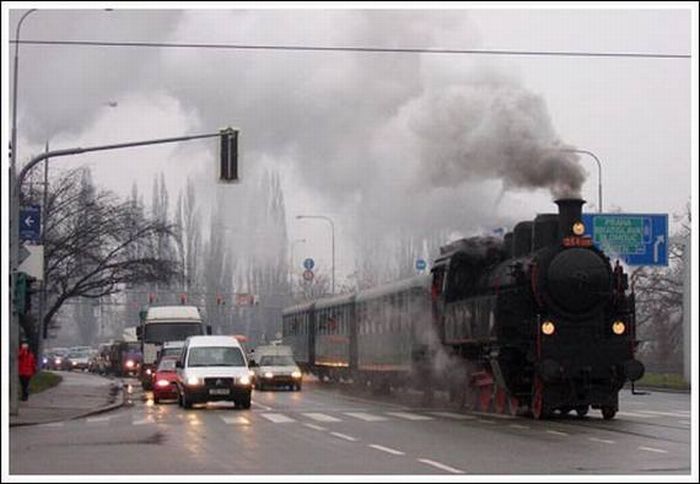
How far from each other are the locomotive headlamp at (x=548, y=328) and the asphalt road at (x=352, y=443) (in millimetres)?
1762

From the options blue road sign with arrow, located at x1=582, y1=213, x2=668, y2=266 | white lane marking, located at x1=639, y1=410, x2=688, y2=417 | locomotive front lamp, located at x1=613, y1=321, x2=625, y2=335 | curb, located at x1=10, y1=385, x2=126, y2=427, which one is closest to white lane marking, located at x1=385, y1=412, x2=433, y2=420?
locomotive front lamp, located at x1=613, y1=321, x2=625, y2=335

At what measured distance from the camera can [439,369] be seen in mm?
32000

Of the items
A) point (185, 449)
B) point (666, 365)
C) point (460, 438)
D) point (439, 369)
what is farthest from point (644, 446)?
point (666, 365)

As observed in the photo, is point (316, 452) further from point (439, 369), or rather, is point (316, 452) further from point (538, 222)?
point (439, 369)

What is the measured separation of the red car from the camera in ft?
119

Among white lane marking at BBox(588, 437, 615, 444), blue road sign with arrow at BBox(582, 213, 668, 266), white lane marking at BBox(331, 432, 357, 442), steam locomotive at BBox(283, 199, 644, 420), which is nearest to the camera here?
white lane marking at BBox(588, 437, 615, 444)

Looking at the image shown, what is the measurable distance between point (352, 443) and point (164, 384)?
17395mm

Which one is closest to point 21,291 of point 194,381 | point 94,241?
point 194,381

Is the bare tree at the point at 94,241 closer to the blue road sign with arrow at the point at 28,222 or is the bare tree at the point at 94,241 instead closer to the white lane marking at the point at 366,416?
the blue road sign with arrow at the point at 28,222

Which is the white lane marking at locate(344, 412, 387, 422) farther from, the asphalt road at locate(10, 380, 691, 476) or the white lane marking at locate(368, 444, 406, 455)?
the white lane marking at locate(368, 444, 406, 455)

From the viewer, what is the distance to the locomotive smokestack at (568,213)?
85.6ft

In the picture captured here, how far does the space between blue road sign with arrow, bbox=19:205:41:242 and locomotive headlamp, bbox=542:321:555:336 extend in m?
11.4

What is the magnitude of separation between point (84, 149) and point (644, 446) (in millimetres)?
14542

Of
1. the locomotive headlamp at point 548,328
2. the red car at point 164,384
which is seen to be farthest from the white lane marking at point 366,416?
the red car at point 164,384
